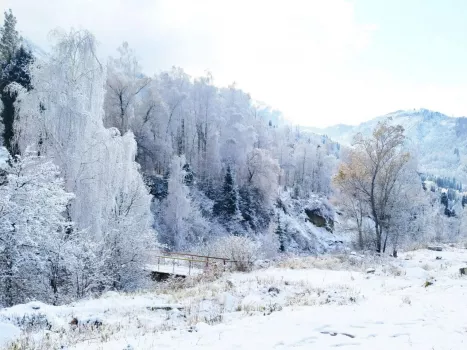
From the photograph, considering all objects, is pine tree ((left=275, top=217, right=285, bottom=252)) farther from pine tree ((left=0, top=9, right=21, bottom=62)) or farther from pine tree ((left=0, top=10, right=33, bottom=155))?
pine tree ((left=0, top=9, right=21, bottom=62))

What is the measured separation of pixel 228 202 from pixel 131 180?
100ft

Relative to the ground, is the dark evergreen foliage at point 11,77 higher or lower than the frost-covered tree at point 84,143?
higher

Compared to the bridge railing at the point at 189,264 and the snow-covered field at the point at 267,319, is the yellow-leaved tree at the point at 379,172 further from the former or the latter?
the snow-covered field at the point at 267,319

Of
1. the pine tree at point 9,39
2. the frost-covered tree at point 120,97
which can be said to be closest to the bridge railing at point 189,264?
the frost-covered tree at point 120,97

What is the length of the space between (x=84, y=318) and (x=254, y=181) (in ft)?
159

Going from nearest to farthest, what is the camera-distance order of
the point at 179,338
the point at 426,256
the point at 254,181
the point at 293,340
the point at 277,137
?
the point at 293,340 < the point at 179,338 < the point at 426,256 < the point at 254,181 < the point at 277,137

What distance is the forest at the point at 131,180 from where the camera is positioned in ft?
44.7

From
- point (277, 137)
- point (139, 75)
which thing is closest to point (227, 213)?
point (139, 75)

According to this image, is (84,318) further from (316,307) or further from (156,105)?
(156,105)

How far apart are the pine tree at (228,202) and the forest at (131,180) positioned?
155mm

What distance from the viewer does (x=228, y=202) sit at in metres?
50.2

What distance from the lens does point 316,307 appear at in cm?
874

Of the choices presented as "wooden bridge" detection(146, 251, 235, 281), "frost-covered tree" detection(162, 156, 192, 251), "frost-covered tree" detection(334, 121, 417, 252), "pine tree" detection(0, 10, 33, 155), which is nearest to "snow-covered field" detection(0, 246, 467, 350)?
"wooden bridge" detection(146, 251, 235, 281)

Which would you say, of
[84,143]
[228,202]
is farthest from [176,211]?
[84,143]
